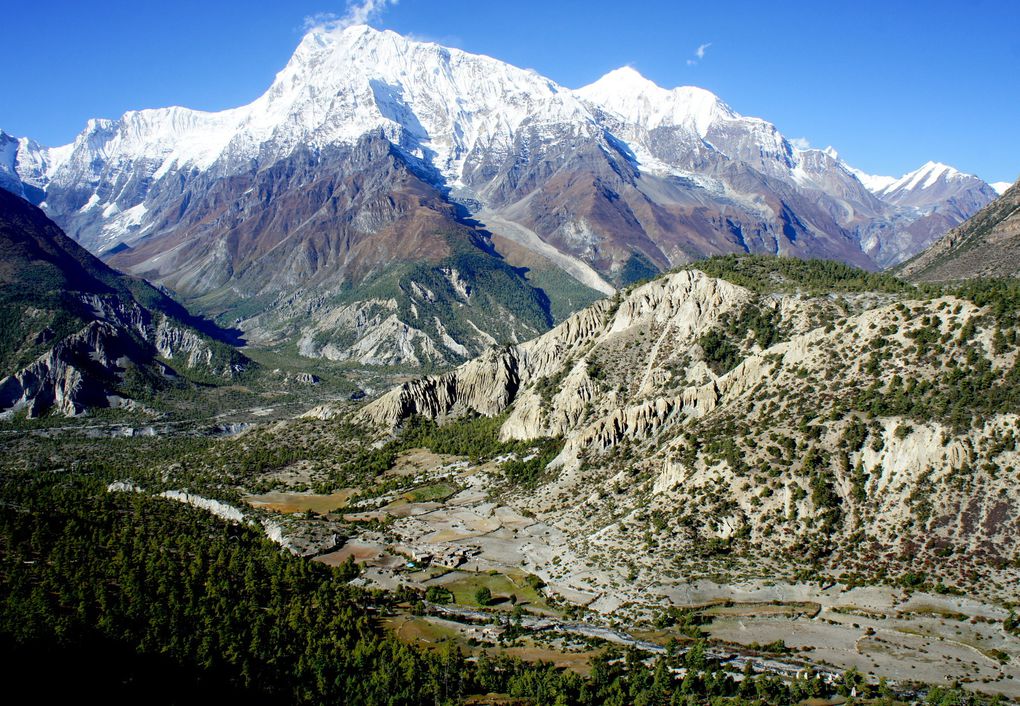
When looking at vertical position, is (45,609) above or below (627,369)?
below

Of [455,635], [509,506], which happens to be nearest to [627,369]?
[509,506]

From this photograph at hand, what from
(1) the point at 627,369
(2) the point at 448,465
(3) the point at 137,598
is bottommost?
(3) the point at 137,598

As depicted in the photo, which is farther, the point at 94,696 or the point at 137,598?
the point at 137,598

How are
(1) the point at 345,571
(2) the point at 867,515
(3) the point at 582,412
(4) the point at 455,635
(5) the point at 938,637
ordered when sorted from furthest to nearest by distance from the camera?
(3) the point at 582,412 < (1) the point at 345,571 < (2) the point at 867,515 < (4) the point at 455,635 < (5) the point at 938,637

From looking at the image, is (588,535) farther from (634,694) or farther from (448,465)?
(448,465)

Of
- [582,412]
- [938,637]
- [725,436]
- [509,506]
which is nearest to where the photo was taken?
[938,637]

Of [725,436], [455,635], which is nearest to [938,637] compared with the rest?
[725,436]

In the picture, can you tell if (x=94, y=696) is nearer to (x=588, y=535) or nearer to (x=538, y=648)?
(x=538, y=648)
